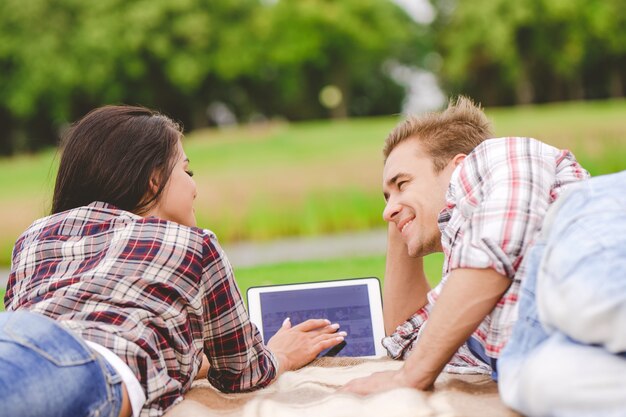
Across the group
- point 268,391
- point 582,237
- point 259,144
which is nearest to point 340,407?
point 268,391

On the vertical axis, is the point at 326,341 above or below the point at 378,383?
below

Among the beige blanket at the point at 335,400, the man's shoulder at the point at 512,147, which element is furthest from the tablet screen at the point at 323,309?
the man's shoulder at the point at 512,147

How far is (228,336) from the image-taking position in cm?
233

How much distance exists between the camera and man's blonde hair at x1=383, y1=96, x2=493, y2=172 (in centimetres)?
278

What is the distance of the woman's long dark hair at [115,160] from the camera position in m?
2.32

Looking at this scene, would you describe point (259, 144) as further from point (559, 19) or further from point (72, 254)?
point (72, 254)

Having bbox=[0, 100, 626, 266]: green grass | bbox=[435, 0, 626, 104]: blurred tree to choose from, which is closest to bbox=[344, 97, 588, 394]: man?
bbox=[0, 100, 626, 266]: green grass

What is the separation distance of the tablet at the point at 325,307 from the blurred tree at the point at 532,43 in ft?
69.5

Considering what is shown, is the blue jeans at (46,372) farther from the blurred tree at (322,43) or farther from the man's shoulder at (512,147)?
the blurred tree at (322,43)

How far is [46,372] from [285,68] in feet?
86.5

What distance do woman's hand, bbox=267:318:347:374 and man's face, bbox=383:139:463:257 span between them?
21.7 inches

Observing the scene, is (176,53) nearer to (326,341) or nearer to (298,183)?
(298,183)

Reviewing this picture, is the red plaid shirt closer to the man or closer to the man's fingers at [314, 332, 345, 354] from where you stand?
the man

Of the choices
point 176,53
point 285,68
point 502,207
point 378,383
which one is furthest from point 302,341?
point 285,68
